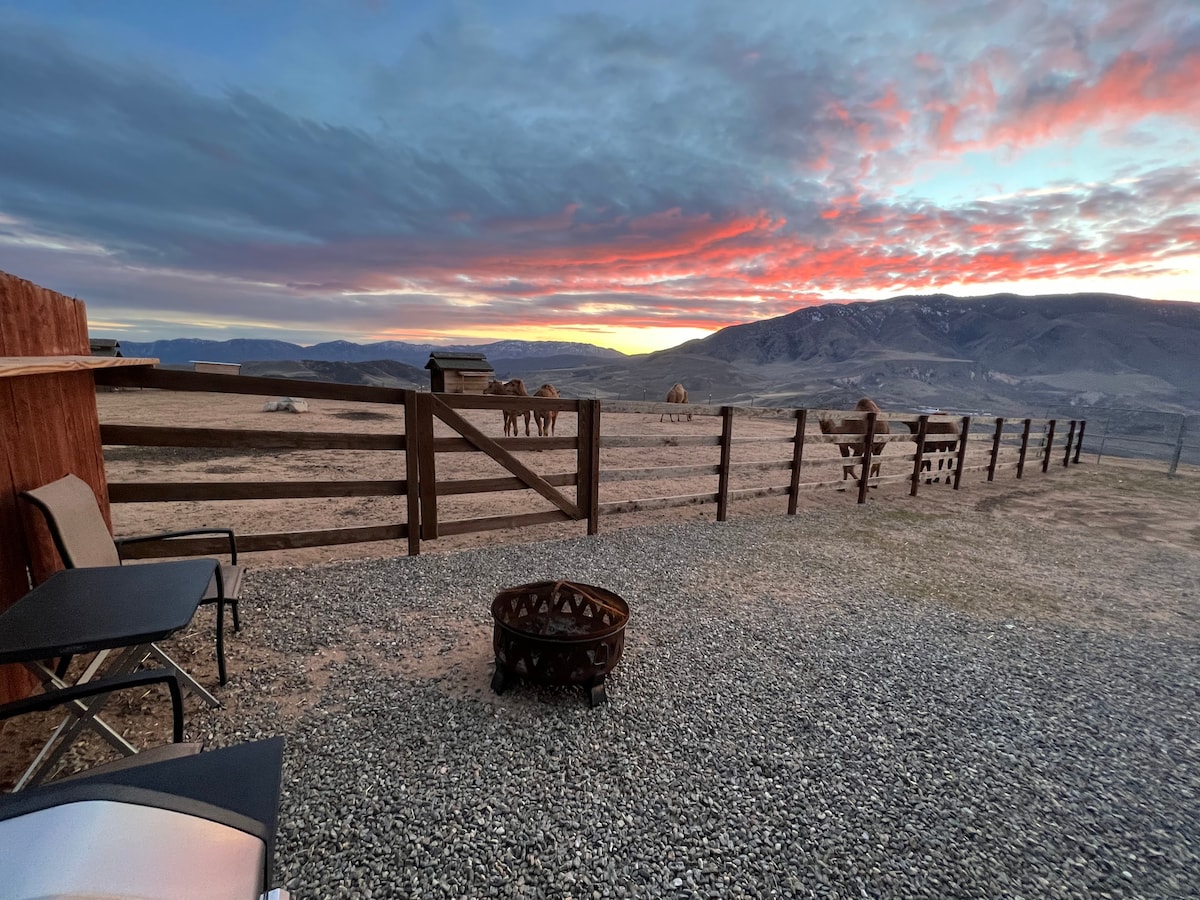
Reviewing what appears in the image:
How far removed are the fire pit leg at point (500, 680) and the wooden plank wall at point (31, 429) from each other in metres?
2.28

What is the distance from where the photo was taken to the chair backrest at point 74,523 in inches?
97.3

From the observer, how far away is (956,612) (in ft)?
14.9

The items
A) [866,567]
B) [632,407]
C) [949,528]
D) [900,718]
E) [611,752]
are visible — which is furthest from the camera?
[949,528]

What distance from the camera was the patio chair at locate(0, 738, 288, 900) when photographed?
70 centimetres

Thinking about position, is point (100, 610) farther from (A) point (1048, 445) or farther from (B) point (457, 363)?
(B) point (457, 363)

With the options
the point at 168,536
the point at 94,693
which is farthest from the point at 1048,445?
the point at 94,693

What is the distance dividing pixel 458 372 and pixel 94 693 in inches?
936

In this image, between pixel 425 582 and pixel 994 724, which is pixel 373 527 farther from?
pixel 994 724

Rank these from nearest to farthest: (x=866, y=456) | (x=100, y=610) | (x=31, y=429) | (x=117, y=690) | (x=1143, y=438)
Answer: (x=117, y=690) < (x=100, y=610) < (x=31, y=429) < (x=866, y=456) < (x=1143, y=438)

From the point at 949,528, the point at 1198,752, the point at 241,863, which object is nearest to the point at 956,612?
the point at 1198,752

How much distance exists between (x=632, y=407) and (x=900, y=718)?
4.16 meters

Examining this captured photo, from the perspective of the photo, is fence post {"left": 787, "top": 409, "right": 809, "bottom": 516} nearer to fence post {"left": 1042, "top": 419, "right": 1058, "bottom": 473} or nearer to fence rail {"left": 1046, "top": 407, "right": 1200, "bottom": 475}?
fence post {"left": 1042, "top": 419, "right": 1058, "bottom": 473}

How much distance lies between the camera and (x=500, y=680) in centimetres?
304

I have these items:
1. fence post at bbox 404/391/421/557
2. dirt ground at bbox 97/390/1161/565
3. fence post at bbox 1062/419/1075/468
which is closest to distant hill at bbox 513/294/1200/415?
fence post at bbox 1062/419/1075/468
